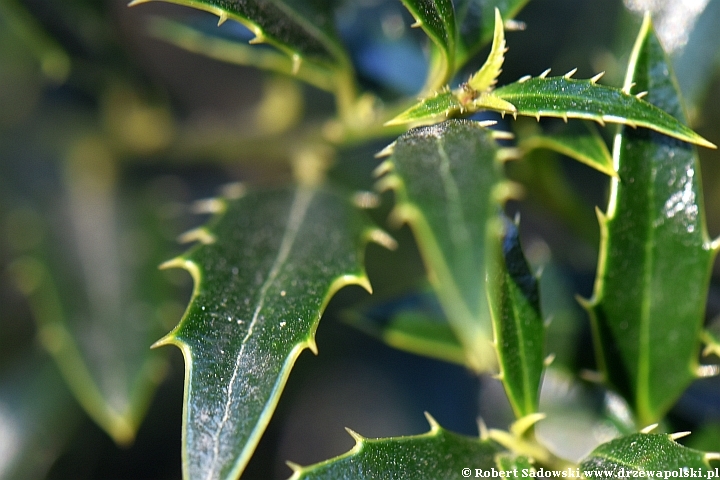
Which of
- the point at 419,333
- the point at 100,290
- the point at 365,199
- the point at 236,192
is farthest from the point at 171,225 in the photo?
the point at 419,333

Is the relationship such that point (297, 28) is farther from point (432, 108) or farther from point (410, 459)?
point (410, 459)

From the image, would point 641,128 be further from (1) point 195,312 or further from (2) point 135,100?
(2) point 135,100

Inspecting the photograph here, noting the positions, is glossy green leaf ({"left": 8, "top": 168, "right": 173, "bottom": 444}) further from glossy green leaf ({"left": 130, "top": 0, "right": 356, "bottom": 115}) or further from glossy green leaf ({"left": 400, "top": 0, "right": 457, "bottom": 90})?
glossy green leaf ({"left": 400, "top": 0, "right": 457, "bottom": 90})

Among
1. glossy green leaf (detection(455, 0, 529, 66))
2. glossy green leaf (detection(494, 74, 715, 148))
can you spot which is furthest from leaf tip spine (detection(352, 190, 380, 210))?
glossy green leaf (detection(494, 74, 715, 148))

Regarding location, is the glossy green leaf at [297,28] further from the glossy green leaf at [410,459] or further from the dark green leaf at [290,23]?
the glossy green leaf at [410,459]

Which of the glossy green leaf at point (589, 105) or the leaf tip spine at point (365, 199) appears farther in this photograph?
the leaf tip spine at point (365, 199)

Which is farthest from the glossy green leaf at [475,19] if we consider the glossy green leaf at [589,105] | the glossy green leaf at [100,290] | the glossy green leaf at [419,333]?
the glossy green leaf at [100,290]

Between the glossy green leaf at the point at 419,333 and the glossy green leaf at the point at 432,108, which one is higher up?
the glossy green leaf at the point at 432,108
